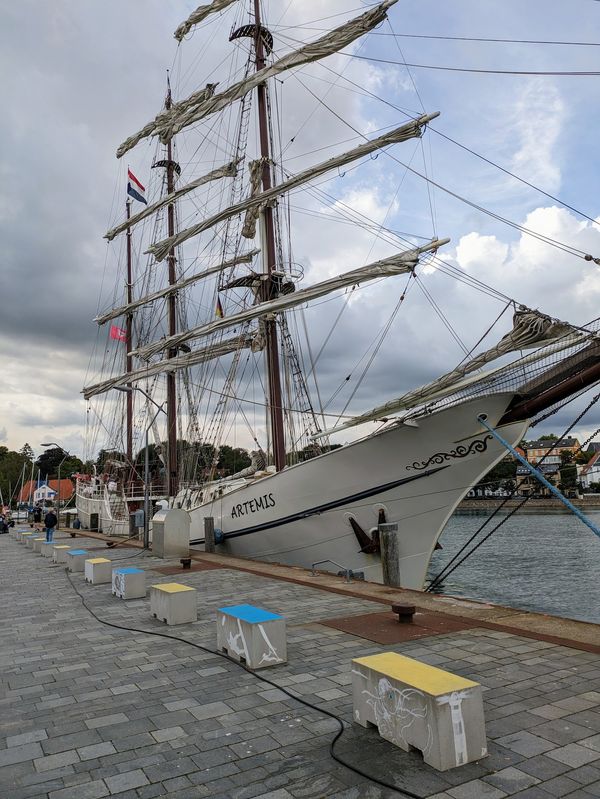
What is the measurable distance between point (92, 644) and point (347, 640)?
329 cm

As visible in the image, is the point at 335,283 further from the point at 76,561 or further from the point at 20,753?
the point at 20,753

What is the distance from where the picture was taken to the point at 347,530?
598 inches

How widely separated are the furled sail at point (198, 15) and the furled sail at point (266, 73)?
4.23m

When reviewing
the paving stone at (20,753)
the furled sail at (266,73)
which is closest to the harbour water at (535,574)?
the paving stone at (20,753)

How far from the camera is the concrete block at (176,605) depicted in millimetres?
8281

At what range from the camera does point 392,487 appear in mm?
14625

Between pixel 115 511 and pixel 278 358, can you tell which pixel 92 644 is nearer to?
pixel 278 358

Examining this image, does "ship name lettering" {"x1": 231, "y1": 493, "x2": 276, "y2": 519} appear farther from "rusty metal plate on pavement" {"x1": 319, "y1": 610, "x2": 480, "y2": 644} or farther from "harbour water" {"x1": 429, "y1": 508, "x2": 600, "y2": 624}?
"rusty metal plate on pavement" {"x1": 319, "y1": 610, "x2": 480, "y2": 644}

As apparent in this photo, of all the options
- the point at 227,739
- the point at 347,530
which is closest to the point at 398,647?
the point at 227,739

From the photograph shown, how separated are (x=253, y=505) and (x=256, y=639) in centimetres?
1153

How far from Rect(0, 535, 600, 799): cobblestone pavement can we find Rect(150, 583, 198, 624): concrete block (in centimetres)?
17

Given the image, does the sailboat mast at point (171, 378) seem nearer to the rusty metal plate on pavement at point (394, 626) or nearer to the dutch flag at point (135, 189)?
the dutch flag at point (135, 189)

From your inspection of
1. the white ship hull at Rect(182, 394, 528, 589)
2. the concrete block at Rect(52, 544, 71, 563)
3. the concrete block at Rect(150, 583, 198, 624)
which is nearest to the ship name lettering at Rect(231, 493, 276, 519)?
the white ship hull at Rect(182, 394, 528, 589)

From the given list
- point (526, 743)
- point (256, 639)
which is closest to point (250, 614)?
point (256, 639)
